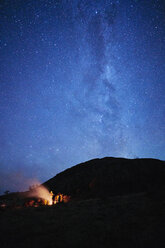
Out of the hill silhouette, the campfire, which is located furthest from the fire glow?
the hill silhouette

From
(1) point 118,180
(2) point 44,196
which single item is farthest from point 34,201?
(1) point 118,180

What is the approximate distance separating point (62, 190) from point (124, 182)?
1492 centimetres

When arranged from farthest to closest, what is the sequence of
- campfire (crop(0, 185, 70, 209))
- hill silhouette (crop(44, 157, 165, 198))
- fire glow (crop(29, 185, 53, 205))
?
hill silhouette (crop(44, 157, 165, 198)) < fire glow (crop(29, 185, 53, 205)) < campfire (crop(0, 185, 70, 209))

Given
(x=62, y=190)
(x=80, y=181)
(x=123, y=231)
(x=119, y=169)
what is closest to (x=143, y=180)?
(x=119, y=169)

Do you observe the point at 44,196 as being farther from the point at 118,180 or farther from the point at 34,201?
the point at 118,180

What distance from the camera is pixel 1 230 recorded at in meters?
6.42

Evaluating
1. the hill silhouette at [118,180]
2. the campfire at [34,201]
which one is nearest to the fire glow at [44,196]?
the campfire at [34,201]

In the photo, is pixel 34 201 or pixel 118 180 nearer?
pixel 34 201

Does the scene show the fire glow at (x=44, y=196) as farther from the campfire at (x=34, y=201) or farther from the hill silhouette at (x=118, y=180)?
the hill silhouette at (x=118, y=180)

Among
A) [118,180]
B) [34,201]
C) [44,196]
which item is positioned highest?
[118,180]

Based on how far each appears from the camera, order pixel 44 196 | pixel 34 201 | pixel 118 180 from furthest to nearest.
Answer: pixel 118 180
pixel 44 196
pixel 34 201

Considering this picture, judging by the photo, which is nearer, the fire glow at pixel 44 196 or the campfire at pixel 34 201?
the campfire at pixel 34 201

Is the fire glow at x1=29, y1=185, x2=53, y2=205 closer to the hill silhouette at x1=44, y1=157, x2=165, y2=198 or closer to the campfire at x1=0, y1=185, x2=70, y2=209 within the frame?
the campfire at x1=0, y1=185, x2=70, y2=209

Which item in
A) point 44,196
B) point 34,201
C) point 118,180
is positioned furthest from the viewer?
point 118,180
